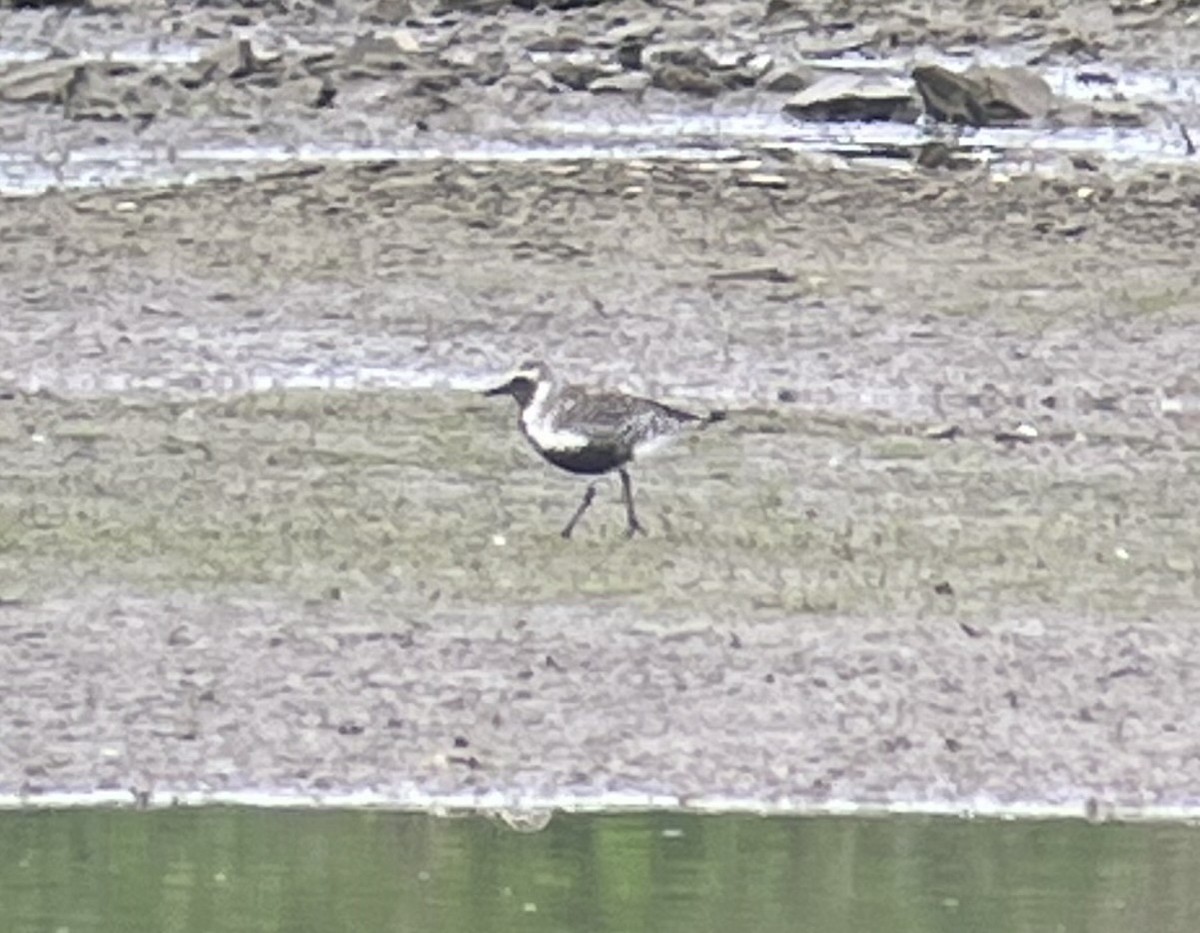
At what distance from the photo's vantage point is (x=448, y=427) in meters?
10.9

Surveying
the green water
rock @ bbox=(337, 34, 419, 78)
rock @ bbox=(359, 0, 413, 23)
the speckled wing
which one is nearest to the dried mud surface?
the speckled wing

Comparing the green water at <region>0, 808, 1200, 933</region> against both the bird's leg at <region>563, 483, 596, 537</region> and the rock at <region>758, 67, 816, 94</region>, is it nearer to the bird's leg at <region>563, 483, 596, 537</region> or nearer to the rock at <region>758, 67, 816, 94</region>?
the bird's leg at <region>563, 483, 596, 537</region>

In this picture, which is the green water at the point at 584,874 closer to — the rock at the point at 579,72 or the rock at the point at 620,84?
the rock at the point at 620,84

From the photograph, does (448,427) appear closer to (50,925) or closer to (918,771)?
(918,771)

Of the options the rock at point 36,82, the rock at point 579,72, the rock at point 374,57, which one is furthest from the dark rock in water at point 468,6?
the rock at point 36,82

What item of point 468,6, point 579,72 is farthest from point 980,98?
point 468,6

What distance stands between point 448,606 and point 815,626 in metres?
0.86

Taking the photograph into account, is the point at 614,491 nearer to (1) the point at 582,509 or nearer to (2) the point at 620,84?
(1) the point at 582,509

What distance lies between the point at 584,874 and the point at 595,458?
2.97 metres

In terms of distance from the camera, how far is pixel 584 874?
23.3 feet

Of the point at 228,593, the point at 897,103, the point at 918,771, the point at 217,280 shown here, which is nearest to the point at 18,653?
the point at 228,593

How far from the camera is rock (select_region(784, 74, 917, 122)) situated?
1456 centimetres

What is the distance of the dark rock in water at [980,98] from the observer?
14500 millimetres

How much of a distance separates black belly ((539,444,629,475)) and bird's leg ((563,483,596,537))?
9cm
